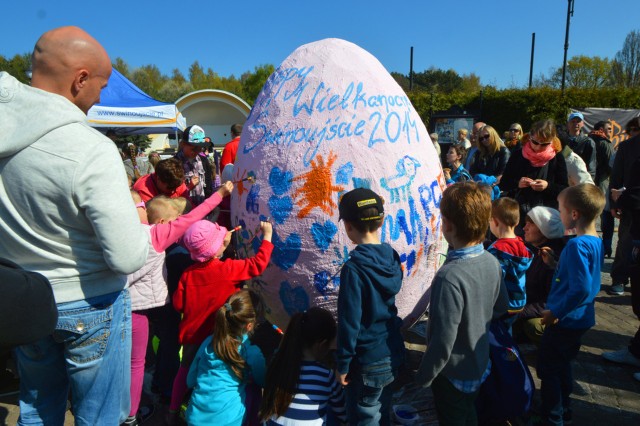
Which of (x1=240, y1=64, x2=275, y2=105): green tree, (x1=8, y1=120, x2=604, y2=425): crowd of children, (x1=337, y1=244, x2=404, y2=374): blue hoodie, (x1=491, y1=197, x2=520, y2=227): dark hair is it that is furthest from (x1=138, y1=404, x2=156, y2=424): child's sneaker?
(x1=240, y1=64, x2=275, y2=105): green tree

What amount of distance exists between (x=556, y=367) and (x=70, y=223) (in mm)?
2708

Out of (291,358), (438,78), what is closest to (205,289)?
(291,358)

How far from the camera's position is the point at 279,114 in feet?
9.39

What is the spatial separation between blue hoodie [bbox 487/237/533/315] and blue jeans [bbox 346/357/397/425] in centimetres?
116

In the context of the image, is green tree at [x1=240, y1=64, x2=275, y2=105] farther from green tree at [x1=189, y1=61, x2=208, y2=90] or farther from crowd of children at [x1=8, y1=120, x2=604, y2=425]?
crowd of children at [x1=8, y1=120, x2=604, y2=425]

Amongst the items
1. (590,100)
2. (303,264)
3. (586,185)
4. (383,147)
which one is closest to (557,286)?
(586,185)

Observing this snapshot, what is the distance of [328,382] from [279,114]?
168cm

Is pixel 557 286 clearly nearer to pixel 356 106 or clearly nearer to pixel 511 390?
pixel 511 390

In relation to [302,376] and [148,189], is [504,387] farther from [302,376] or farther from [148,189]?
[148,189]

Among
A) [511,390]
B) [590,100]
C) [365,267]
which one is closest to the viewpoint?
[365,267]

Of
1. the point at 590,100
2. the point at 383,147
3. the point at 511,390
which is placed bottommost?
the point at 511,390

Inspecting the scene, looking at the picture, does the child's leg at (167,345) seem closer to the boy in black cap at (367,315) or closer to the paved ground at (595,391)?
the paved ground at (595,391)

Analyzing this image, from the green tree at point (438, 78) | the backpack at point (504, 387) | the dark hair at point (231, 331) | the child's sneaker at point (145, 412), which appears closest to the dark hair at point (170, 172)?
the dark hair at point (231, 331)

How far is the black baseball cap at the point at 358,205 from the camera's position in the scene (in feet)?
7.03
